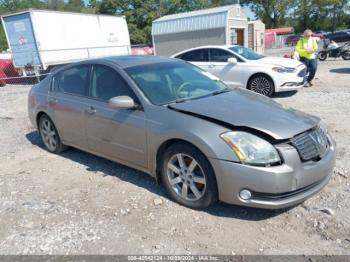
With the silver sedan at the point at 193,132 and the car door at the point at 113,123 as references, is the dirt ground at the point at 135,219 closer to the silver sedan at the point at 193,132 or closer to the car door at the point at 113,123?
the silver sedan at the point at 193,132

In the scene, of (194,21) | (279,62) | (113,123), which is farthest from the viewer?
(194,21)

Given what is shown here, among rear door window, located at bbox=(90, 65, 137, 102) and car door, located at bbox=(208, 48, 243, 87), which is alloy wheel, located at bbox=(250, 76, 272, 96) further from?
rear door window, located at bbox=(90, 65, 137, 102)

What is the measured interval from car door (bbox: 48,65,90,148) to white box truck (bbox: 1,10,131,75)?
436 inches

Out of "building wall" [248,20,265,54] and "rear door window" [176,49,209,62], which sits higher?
"rear door window" [176,49,209,62]

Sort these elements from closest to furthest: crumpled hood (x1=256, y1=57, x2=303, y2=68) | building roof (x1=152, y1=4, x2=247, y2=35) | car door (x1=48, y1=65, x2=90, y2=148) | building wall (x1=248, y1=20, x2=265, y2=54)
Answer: car door (x1=48, y1=65, x2=90, y2=148) < crumpled hood (x1=256, y1=57, x2=303, y2=68) < building roof (x1=152, y1=4, x2=247, y2=35) < building wall (x1=248, y1=20, x2=265, y2=54)

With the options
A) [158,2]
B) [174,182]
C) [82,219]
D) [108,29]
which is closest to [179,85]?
[174,182]

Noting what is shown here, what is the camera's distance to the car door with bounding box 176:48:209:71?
9.93 m

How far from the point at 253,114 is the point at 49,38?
14215mm

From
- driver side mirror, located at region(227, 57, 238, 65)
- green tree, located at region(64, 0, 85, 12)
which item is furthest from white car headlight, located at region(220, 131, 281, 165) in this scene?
green tree, located at region(64, 0, 85, 12)

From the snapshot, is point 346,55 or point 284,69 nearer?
point 284,69

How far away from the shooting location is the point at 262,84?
902cm

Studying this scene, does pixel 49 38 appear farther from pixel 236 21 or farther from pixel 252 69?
pixel 236 21

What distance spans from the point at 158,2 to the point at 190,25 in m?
31.8

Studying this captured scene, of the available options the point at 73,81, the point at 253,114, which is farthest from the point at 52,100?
the point at 253,114
